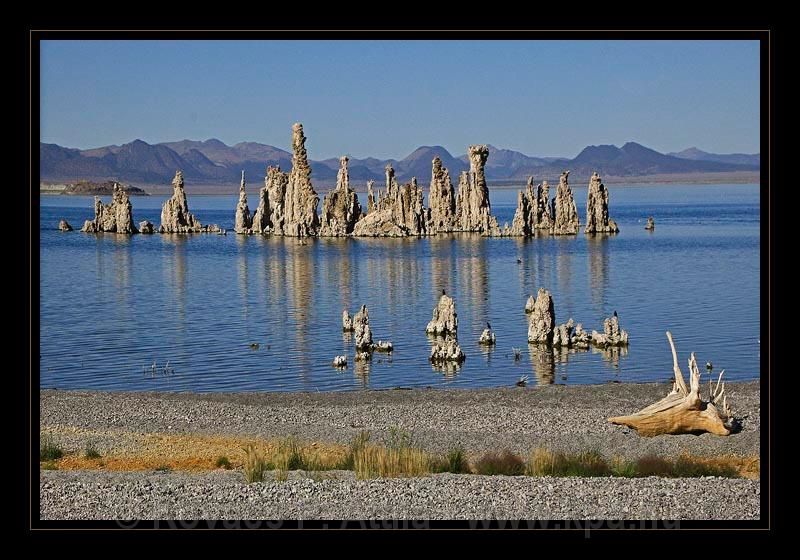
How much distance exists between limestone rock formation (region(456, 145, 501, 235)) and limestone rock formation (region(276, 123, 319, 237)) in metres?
17.5

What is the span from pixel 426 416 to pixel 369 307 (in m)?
31.5

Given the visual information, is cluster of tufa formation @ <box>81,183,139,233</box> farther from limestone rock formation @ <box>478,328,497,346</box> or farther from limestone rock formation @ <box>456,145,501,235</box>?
limestone rock formation @ <box>478,328,497,346</box>

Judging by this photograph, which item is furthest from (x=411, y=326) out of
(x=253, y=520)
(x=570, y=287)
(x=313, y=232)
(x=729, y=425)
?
(x=313, y=232)

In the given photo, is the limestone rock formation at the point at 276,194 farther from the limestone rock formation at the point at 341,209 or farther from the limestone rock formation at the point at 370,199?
the limestone rock formation at the point at 370,199

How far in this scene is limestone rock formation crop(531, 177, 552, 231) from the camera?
422ft

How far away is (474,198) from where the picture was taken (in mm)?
135250

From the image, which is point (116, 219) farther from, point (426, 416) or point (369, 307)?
point (426, 416)

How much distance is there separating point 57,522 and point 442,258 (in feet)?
258

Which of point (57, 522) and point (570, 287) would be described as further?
point (570, 287)

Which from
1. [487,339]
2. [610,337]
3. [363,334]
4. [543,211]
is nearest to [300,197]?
[543,211]
